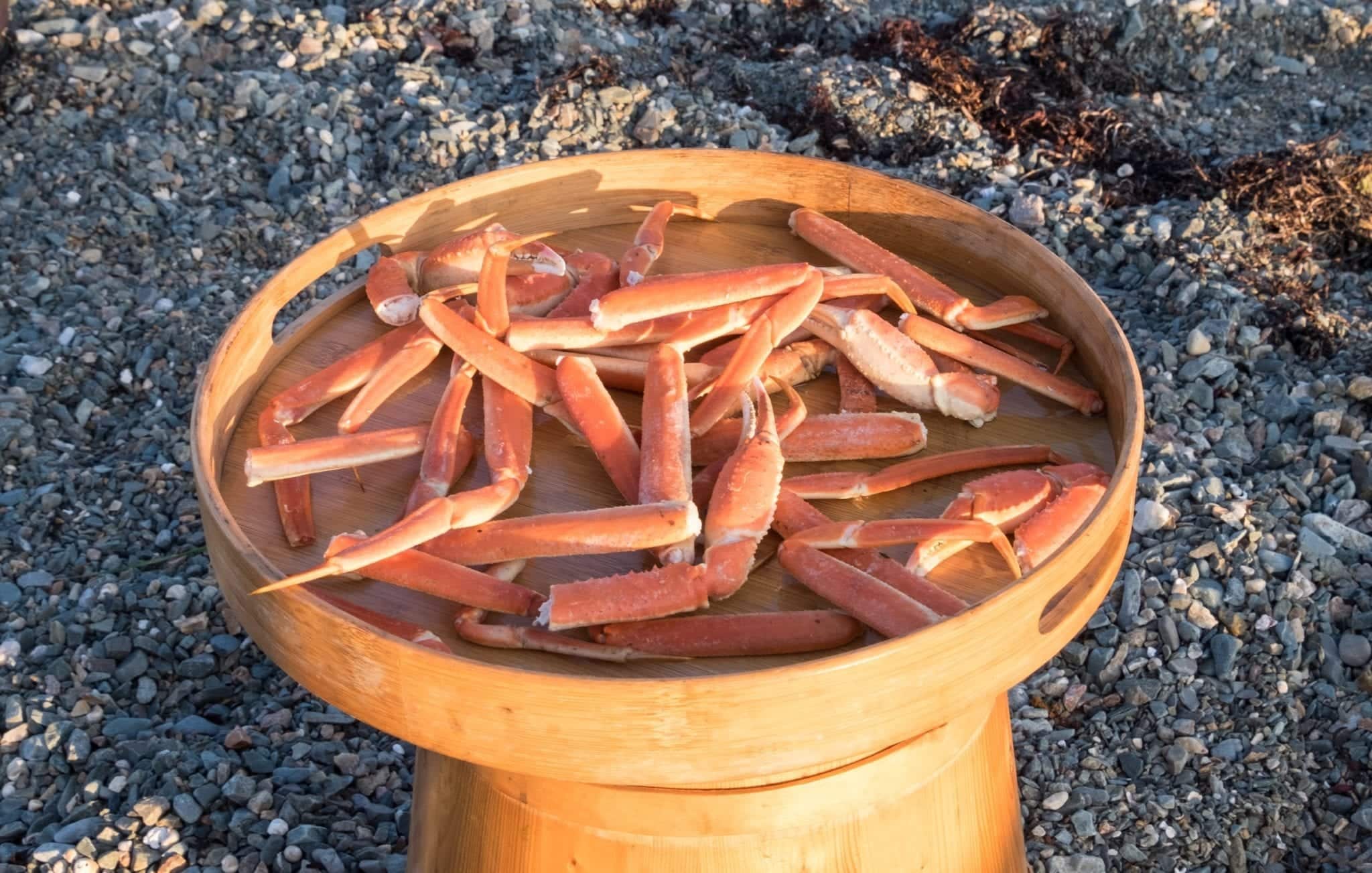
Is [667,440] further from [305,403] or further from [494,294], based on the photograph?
[305,403]

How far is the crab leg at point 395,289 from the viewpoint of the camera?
6.53ft

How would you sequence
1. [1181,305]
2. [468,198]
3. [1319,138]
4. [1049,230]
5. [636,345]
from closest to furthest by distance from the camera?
[636,345], [468,198], [1181,305], [1049,230], [1319,138]

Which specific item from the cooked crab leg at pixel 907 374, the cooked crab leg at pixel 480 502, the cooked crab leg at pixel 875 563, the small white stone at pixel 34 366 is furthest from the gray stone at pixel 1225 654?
the small white stone at pixel 34 366

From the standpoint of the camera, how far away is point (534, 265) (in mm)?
1990

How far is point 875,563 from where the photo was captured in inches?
61.3

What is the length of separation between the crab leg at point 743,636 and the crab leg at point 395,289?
2.42 feet

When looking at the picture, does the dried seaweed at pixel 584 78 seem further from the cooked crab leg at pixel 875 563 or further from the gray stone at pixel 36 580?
the cooked crab leg at pixel 875 563

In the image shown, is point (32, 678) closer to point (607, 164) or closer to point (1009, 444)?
point (607, 164)

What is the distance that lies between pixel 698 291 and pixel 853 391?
26cm

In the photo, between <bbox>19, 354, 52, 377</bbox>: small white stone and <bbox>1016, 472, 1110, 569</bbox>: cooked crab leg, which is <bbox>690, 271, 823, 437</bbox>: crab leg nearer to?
<bbox>1016, 472, 1110, 569</bbox>: cooked crab leg

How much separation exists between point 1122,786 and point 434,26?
349 cm

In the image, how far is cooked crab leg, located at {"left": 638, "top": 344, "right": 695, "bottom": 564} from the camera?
156 centimetres

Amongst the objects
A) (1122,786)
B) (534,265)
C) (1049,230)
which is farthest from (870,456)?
(1049,230)

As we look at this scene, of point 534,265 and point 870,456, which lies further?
point 534,265
